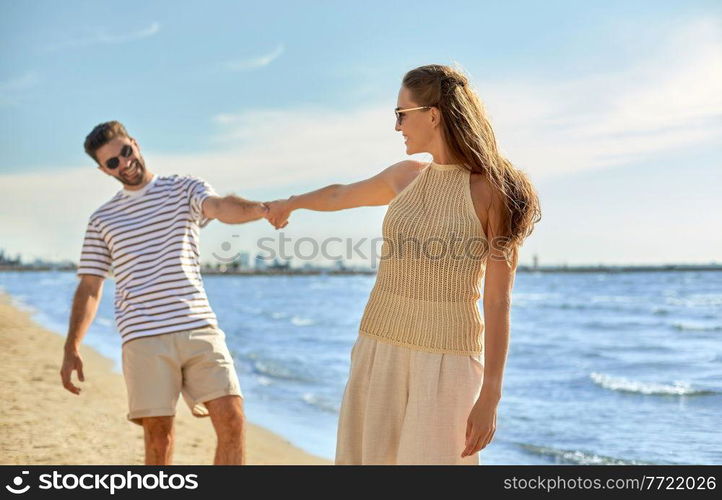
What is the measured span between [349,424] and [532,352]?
15966 millimetres

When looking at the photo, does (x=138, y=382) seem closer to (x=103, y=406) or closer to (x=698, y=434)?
(x=103, y=406)

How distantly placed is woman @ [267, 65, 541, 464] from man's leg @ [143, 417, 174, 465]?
1.43 m

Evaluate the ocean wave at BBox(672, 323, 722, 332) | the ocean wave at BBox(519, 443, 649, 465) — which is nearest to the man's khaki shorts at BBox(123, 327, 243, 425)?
the ocean wave at BBox(519, 443, 649, 465)

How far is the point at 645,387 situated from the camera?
1361 cm

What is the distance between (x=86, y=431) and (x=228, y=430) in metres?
4.65

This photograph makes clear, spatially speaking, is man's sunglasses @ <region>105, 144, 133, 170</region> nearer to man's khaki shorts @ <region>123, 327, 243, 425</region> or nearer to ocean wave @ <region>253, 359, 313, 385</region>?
man's khaki shorts @ <region>123, 327, 243, 425</region>

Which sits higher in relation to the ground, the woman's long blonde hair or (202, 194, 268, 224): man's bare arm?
the woman's long blonde hair

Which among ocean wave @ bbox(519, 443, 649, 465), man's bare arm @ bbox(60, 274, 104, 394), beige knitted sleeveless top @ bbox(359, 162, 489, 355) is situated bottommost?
ocean wave @ bbox(519, 443, 649, 465)

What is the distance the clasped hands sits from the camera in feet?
12.6

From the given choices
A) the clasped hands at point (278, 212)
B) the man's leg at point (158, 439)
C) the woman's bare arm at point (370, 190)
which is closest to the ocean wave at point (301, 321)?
the man's leg at point (158, 439)

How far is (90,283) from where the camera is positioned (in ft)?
14.3

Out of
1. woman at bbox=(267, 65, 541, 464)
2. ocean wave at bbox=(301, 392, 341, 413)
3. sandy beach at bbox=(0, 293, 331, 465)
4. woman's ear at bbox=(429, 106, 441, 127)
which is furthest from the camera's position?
ocean wave at bbox=(301, 392, 341, 413)
